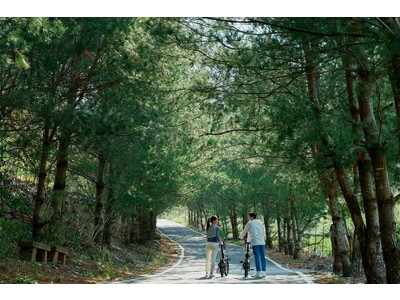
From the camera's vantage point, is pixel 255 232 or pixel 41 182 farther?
pixel 41 182

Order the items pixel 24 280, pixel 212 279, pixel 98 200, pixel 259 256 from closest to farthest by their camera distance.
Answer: pixel 24 280 → pixel 259 256 → pixel 212 279 → pixel 98 200

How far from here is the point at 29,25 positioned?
7.52 m

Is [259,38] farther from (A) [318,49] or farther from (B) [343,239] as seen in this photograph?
(B) [343,239]

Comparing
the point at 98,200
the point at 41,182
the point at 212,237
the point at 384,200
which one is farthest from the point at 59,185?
the point at 384,200

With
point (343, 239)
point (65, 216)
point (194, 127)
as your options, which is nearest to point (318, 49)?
point (194, 127)

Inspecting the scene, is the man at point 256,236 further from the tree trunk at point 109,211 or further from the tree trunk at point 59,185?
the tree trunk at point 109,211

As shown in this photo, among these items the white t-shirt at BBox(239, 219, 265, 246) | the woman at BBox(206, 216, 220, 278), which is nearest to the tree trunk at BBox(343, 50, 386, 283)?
the white t-shirt at BBox(239, 219, 265, 246)

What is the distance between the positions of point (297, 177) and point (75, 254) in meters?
7.34

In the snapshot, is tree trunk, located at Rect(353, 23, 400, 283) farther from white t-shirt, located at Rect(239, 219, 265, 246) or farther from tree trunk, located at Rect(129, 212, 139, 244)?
tree trunk, located at Rect(129, 212, 139, 244)

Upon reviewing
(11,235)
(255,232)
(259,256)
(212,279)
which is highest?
(255,232)

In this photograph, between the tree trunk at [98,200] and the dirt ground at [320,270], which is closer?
the dirt ground at [320,270]

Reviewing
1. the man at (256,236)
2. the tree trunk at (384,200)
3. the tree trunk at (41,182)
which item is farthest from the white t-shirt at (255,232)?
the tree trunk at (41,182)

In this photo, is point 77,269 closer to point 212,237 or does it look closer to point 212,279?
point 212,279

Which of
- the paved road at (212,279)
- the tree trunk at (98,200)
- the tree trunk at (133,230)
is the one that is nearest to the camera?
the paved road at (212,279)
